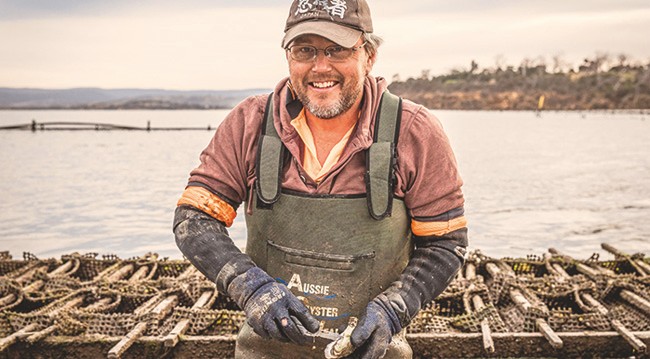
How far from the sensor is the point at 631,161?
115ft

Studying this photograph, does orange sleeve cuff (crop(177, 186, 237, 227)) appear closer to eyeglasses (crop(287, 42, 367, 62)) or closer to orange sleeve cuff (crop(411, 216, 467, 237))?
eyeglasses (crop(287, 42, 367, 62))

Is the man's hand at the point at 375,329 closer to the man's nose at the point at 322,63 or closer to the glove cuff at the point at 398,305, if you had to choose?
the glove cuff at the point at 398,305

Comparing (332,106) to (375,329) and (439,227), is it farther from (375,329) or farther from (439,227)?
(375,329)

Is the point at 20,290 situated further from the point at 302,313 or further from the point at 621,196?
the point at 621,196

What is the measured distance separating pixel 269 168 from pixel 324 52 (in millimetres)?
519

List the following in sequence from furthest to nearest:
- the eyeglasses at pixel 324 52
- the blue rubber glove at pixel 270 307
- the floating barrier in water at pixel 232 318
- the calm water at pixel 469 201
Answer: the calm water at pixel 469 201 < the floating barrier in water at pixel 232 318 < the eyeglasses at pixel 324 52 < the blue rubber glove at pixel 270 307

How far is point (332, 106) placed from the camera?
8.59 feet

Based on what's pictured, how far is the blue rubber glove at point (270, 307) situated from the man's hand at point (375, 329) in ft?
0.59

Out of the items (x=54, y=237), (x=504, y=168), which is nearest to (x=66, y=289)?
(x=54, y=237)

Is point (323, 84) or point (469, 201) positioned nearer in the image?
point (323, 84)

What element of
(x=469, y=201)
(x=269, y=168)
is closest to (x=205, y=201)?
(x=269, y=168)

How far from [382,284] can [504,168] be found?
30.9m

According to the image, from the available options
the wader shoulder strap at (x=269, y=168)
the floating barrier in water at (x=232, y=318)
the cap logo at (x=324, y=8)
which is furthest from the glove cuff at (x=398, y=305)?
the floating barrier in water at (x=232, y=318)

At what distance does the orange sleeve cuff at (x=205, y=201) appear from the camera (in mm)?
Answer: 2664
